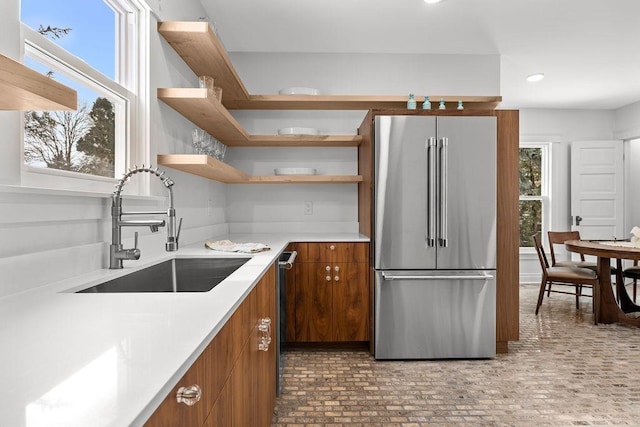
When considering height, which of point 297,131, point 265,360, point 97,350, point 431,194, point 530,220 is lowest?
point 265,360

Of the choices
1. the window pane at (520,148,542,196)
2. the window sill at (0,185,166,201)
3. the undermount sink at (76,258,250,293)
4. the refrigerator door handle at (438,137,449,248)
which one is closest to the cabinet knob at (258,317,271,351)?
the undermount sink at (76,258,250,293)

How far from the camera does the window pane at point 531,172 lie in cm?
602

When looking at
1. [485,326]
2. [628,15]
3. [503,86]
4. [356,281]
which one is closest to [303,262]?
[356,281]

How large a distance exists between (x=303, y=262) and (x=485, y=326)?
142 cm

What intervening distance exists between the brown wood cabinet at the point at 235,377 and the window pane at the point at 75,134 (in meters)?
0.85

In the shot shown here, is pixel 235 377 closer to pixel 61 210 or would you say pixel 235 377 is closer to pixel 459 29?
pixel 61 210

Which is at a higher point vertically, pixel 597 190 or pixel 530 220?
pixel 597 190

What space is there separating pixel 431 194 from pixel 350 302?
1016mm

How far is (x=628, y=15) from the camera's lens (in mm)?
3096

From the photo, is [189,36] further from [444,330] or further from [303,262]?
[444,330]

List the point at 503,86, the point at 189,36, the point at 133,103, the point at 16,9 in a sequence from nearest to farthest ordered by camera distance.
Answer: the point at 16,9 < the point at 133,103 < the point at 189,36 < the point at 503,86

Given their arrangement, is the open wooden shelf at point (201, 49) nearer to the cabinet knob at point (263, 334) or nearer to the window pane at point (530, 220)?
the cabinet knob at point (263, 334)

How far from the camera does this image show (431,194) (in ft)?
9.60

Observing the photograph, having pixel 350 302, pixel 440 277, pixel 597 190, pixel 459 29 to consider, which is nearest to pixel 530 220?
pixel 597 190
